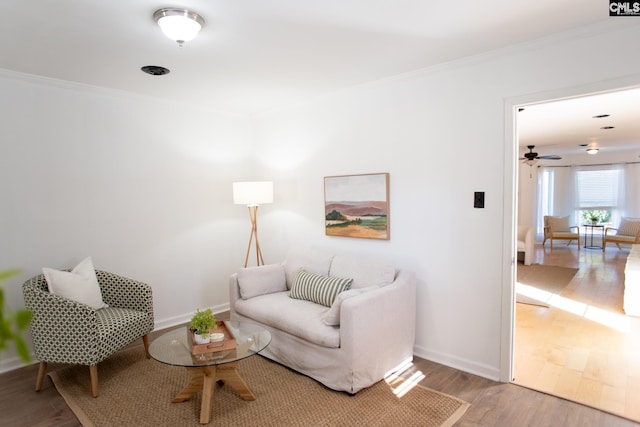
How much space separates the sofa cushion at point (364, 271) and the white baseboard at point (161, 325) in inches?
71.0

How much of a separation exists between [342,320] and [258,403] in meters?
0.81

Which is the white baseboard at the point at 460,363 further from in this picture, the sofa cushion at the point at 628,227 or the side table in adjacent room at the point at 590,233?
the side table in adjacent room at the point at 590,233

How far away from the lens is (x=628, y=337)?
3707mm

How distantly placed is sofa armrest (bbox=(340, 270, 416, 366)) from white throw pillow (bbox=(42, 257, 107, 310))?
6.82 ft

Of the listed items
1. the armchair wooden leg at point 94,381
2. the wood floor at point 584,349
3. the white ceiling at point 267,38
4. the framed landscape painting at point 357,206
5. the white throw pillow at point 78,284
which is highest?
the white ceiling at point 267,38

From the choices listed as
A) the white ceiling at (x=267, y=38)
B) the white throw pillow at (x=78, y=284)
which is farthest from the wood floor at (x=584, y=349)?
the white throw pillow at (x=78, y=284)

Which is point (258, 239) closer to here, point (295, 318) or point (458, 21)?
point (295, 318)

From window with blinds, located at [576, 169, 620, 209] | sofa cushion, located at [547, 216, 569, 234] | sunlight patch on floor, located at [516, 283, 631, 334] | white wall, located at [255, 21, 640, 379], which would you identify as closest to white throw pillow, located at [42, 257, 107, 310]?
white wall, located at [255, 21, 640, 379]

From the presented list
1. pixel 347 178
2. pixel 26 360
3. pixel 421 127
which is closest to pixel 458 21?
pixel 421 127

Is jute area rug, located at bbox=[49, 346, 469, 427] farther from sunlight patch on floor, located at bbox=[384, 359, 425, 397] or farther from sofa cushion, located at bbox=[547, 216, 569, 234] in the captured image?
sofa cushion, located at bbox=[547, 216, 569, 234]

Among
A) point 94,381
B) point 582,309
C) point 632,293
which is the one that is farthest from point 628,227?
point 94,381

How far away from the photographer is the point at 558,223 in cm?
916

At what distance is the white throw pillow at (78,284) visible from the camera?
2934mm

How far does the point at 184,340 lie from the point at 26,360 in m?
2.49
